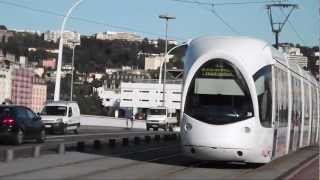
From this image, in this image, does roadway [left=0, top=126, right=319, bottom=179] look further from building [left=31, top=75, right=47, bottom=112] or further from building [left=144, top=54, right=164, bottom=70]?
building [left=144, top=54, right=164, bottom=70]

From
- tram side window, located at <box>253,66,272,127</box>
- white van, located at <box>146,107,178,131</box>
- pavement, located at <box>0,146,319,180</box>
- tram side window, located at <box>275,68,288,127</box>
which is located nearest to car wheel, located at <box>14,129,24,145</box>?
pavement, located at <box>0,146,319,180</box>

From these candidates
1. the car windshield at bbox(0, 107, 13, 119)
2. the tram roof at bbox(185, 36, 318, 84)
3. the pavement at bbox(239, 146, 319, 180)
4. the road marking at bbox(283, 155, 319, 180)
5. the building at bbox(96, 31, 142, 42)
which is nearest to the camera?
the pavement at bbox(239, 146, 319, 180)

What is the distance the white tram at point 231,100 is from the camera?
18.5 m

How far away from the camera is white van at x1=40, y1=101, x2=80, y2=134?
4228 cm

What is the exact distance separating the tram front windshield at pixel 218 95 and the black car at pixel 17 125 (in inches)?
420

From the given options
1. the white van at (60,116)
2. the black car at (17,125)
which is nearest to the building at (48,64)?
the white van at (60,116)

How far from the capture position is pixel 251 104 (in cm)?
1880

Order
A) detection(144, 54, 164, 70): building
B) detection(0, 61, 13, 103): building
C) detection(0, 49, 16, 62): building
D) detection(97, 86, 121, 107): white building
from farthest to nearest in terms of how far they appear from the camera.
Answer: detection(144, 54, 164, 70): building, detection(97, 86, 121, 107): white building, detection(0, 49, 16, 62): building, detection(0, 61, 13, 103): building

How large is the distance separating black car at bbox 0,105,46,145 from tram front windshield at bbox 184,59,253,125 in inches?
420

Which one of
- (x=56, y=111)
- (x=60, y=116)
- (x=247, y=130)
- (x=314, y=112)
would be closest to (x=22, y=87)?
(x=56, y=111)

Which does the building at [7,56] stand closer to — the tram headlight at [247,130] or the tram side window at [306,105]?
the tram side window at [306,105]

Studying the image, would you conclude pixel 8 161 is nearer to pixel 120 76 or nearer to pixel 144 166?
pixel 144 166

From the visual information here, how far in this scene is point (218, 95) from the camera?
749 inches

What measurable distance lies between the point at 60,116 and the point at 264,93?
2514cm
